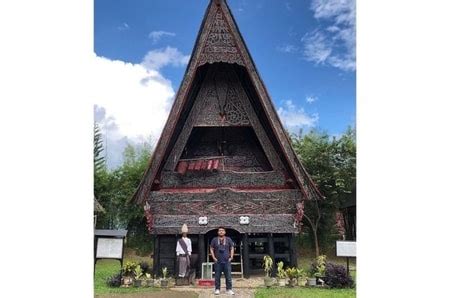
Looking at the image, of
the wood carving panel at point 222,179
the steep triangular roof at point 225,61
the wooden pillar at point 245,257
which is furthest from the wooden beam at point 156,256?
the wooden pillar at point 245,257

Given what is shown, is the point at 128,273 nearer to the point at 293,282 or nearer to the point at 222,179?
the point at 222,179

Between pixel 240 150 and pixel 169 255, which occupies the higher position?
pixel 240 150

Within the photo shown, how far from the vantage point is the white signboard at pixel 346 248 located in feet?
10.6

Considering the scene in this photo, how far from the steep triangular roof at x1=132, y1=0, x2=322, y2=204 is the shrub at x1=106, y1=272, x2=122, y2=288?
0.57m

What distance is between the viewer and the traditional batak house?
148 inches

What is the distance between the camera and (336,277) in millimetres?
3336

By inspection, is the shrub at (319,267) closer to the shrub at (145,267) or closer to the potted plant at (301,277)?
the potted plant at (301,277)

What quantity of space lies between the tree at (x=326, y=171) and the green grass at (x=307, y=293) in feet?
0.93

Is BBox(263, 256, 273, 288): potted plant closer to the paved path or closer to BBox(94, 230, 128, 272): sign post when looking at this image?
the paved path
